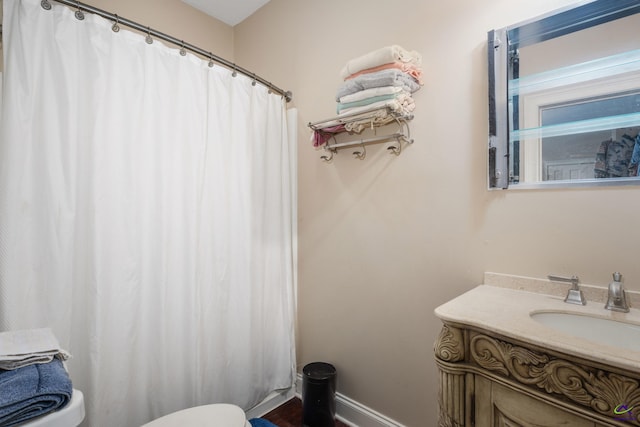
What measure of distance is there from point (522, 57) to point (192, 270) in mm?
1755

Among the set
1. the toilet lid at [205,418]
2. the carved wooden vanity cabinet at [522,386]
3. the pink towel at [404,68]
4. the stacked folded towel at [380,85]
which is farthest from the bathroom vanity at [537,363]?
the pink towel at [404,68]

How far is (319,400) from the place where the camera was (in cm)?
162

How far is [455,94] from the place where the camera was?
1.34 m

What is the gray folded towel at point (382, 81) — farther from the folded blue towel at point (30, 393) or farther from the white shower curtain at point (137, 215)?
the folded blue towel at point (30, 393)

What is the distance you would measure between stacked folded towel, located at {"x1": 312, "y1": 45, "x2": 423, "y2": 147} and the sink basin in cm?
99

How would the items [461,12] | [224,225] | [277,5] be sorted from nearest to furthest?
[461,12], [224,225], [277,5]

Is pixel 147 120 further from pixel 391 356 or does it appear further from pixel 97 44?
pixel 391 356

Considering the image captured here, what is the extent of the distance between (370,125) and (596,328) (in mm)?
1178

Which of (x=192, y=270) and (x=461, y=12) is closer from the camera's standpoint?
(x=461, y=12)

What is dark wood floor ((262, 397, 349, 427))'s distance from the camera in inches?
69.5

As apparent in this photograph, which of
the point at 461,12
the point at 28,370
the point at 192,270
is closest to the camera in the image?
the point at 28,370

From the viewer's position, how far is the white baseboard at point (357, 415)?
63.1 inches

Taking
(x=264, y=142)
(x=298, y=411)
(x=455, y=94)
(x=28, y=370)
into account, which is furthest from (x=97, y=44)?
(x=298, y=411)

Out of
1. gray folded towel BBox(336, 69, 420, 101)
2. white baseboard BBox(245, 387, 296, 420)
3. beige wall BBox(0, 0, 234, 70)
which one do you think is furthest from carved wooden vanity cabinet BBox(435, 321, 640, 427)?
beige wall BBox(0, 0, 234, 70)
